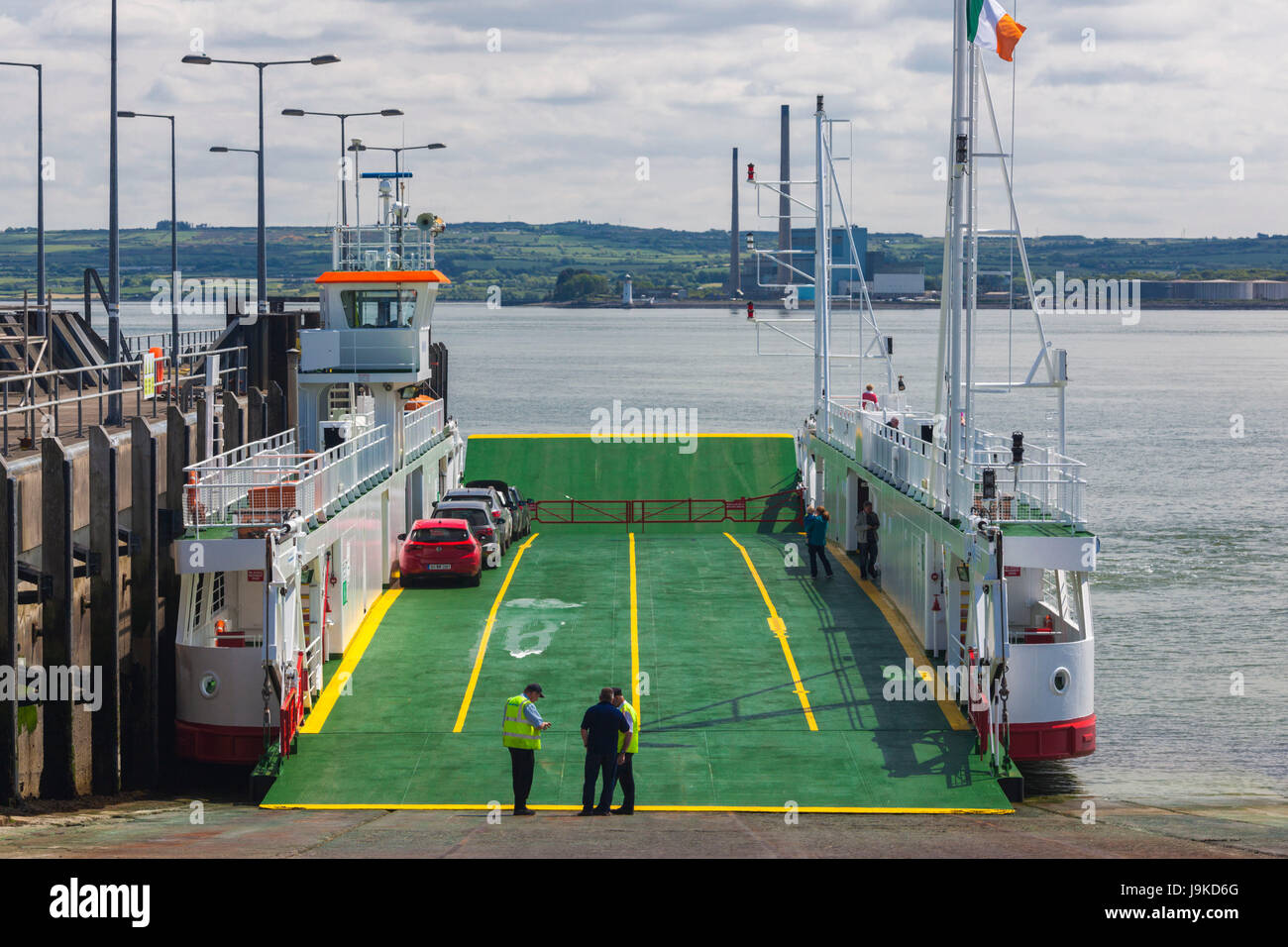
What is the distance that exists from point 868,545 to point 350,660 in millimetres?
10487

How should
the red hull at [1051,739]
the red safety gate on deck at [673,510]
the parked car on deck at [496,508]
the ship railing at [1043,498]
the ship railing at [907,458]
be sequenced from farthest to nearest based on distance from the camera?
the red safety gate on deck at [673,510], the parked car on deck at [496,508], the ship railing at [907,458], the ship railing at [1043,498], the red hull at [1051,739]

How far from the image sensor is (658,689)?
2256 centimetres

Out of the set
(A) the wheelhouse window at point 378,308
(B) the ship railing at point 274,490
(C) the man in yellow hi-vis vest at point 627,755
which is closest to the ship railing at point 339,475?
(B) the ship railing at point 274,490

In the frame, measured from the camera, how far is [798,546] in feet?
112

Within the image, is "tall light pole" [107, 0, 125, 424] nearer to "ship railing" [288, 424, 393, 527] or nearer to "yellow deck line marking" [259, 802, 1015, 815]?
"ship railing" [288, 424, 393, 527]

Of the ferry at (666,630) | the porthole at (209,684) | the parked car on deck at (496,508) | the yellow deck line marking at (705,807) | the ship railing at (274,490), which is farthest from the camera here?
the parked car on deck at (496,508)

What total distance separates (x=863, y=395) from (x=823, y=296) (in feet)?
10.00

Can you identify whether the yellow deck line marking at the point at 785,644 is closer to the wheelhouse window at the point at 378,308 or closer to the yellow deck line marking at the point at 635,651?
the yellow deck line marking at the point at 635,651

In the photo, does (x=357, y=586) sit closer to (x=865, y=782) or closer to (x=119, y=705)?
(x=119, y=705)

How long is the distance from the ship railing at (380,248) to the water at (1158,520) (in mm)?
16866

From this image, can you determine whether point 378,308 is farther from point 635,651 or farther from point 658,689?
point 658,689

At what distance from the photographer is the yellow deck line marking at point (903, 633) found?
21234mm

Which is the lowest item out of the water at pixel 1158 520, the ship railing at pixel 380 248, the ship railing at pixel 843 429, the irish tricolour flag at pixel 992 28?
the water at pixel 1158 520
